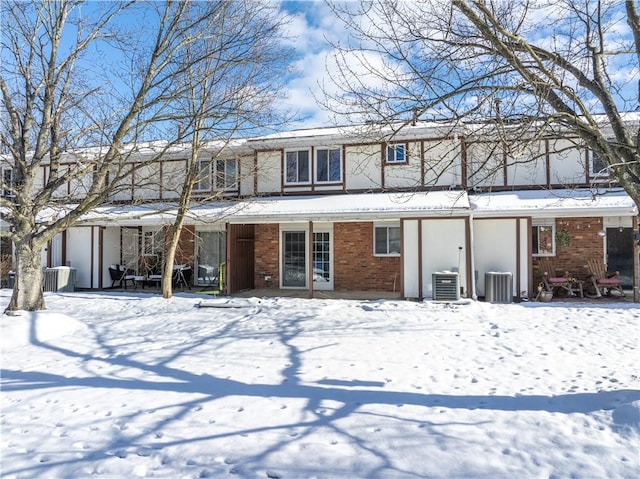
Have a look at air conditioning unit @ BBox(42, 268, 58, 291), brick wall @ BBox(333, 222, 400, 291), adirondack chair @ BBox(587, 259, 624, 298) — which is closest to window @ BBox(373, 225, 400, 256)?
brick wall @ BBox(333, 222, 400, 291)

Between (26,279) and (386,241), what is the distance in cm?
1009

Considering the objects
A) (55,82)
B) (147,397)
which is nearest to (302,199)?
(55,82)

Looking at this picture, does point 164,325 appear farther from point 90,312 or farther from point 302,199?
point 302,199

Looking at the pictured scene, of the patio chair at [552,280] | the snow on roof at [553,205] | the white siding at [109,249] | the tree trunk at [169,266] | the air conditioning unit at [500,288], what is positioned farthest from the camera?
the white siding at [109,249]

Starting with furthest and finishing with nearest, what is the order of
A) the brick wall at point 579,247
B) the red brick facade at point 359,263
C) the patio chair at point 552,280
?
the red brick facade at point 359,263 < the brick wall at point 579,247 < the patio chair at point 552,280

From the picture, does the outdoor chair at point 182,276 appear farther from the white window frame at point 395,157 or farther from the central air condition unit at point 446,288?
the central air condition unit at point 446,288

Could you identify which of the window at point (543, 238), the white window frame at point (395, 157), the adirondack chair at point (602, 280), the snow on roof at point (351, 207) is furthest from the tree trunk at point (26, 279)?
the adirondack chair at point (602, 280)

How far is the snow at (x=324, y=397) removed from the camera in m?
3.76

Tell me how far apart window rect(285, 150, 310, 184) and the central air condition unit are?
225 inches

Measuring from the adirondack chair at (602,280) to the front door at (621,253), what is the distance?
67cm

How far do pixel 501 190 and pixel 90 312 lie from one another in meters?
12.2

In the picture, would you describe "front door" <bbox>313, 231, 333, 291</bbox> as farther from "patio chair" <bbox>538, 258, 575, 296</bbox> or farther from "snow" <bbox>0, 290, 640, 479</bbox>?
"patio chair" <bbox>538, 258, 575, 296</bbox>

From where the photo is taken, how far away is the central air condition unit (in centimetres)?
1199

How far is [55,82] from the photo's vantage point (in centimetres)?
996
